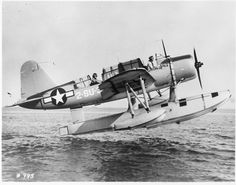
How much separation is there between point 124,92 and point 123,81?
115 cm

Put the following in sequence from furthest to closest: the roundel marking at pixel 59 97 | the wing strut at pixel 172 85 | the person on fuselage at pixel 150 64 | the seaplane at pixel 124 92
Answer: the roundel marking at pixel 59 97, the person on fuselage at pixel 150 64, the wing strut at pixel 172 85, the seaplane at pixel 124 92

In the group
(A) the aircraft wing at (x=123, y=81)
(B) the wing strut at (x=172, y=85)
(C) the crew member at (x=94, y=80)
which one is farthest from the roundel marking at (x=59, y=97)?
(B) the wing strut at (x=172, y=85)

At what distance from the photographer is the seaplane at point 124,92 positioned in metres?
9.28

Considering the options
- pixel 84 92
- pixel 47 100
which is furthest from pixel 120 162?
pixel 47 100

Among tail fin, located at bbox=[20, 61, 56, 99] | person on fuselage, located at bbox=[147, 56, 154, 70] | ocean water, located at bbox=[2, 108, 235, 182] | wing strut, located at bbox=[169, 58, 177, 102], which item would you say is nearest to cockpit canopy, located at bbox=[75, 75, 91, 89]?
tail fin, located at bbox=[20, 61, 56, 99]

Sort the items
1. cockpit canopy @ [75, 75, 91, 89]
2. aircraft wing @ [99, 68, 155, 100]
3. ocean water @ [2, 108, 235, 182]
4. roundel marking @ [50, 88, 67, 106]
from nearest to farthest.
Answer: ocean water @ [2, 108, 235, 182], aircraft wing @ [99, 68, 155, 100], roundel marking @ [50, 88, 67, 106], cockpit canopy @ [75, 75, 91, 89]

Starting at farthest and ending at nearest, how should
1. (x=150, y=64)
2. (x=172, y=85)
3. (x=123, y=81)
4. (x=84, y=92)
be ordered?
(x=84, y=92), (x=172, y=85), (x=150, y=64), (x=123, y=81)

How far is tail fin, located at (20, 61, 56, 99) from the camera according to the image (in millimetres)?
10516

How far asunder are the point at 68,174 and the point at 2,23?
657cm

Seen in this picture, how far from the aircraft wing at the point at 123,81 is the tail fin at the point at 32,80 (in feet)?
8.76

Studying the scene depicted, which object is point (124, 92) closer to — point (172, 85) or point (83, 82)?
point (83, 82)

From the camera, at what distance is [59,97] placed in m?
10.4

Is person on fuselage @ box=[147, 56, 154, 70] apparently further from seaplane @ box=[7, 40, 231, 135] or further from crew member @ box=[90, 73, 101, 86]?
crew member @ box=[90, 73, 101, 86]

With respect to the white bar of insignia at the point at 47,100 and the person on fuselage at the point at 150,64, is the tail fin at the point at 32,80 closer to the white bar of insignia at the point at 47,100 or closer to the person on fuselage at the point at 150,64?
the white bar of insignia at the point at 47,100
